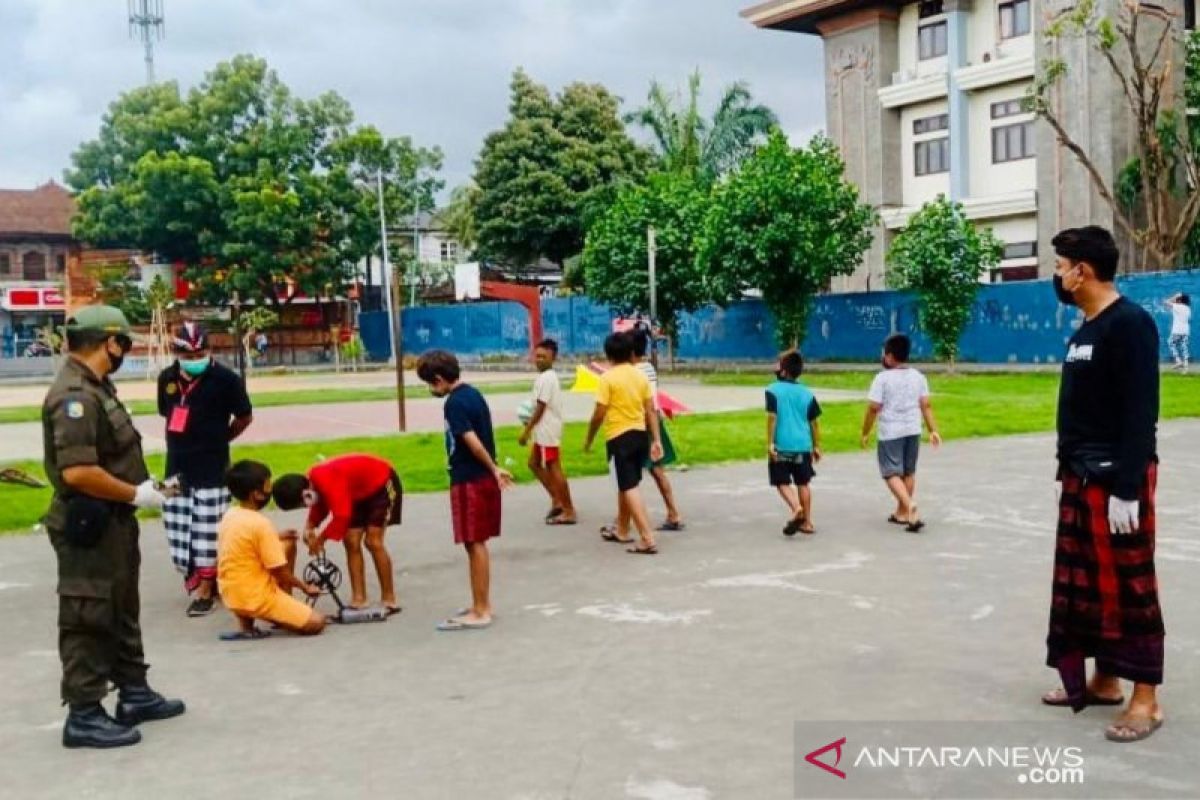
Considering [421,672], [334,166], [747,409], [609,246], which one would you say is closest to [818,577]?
[421,672]

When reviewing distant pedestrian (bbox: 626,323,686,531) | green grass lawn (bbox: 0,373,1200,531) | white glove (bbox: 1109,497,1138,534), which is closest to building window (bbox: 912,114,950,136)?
green grass lawn (bbox: 0,373,1200,531)

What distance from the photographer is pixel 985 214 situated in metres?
38.5

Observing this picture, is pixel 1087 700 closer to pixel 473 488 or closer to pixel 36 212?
pixel 473 488

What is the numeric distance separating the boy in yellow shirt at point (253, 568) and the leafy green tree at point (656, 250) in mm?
27784

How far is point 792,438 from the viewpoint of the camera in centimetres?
975

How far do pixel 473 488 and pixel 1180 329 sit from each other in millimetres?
23657

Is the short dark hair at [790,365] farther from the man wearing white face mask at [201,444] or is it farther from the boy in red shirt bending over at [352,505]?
the man wearing white face mask at [201,444]

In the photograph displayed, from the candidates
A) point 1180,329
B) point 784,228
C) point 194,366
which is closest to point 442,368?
point 194,366

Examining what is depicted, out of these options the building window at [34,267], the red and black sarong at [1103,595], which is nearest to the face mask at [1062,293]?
the red and black sarong at [1103,595]

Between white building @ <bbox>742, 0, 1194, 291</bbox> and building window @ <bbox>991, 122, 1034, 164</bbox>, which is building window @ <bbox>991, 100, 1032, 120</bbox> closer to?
white building @ <bbox>742, 0, 1194, 291</bbox>

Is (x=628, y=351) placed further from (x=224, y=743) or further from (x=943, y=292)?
(x=943, y=292)

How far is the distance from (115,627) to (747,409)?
1621cm

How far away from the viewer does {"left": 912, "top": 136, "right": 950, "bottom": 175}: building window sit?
40.2 m

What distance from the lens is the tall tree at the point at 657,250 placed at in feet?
116
